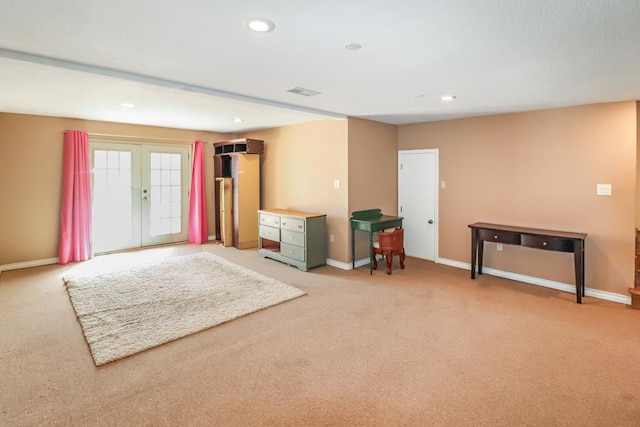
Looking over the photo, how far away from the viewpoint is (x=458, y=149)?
522cm

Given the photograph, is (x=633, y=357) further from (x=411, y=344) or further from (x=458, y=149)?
(x=458, y=149)

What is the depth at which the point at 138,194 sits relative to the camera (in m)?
6.39

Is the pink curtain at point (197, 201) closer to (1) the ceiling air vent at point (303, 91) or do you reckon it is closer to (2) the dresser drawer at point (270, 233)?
(2) the dresser drawer at point (270, 233)

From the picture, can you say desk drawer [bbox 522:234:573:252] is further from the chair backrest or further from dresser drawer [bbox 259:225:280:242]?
dresser drawer [bbox 259:225:280:242]

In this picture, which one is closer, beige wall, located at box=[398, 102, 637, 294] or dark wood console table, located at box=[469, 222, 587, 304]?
dark wood console table, located at box=[469, 222, 587, 304]

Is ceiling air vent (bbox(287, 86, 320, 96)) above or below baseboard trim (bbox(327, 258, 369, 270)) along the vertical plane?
above

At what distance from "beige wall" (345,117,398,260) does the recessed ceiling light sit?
10.1 feet

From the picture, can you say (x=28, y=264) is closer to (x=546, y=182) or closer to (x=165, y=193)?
(x=165, y=193)

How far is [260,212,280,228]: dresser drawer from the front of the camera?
5.59 meters

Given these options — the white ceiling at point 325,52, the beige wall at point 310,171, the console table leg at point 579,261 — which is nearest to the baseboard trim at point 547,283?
the console table leg at point 579,261

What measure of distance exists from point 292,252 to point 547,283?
11.6ft

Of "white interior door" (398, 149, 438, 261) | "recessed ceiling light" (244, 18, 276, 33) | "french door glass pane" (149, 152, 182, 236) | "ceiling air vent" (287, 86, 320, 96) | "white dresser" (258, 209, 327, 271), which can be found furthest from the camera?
"french door glass pane" (149, 152, 182, 236)

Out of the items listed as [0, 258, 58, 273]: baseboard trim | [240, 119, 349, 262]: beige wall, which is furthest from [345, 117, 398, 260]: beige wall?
[0, 258, 58, 273]: baseboard trim

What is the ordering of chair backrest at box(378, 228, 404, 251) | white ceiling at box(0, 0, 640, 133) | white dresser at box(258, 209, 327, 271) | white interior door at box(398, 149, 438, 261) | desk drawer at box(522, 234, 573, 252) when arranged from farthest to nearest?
white interior door at box(398, 149, 438, 261)
white dresser at box(258, 209, 327, 271)
chair backrest at box(378, 228, 404, 251)
desk drawer at box(522, 234, 573, 252)
white ceiling at box(0, 0, 640, 133)
